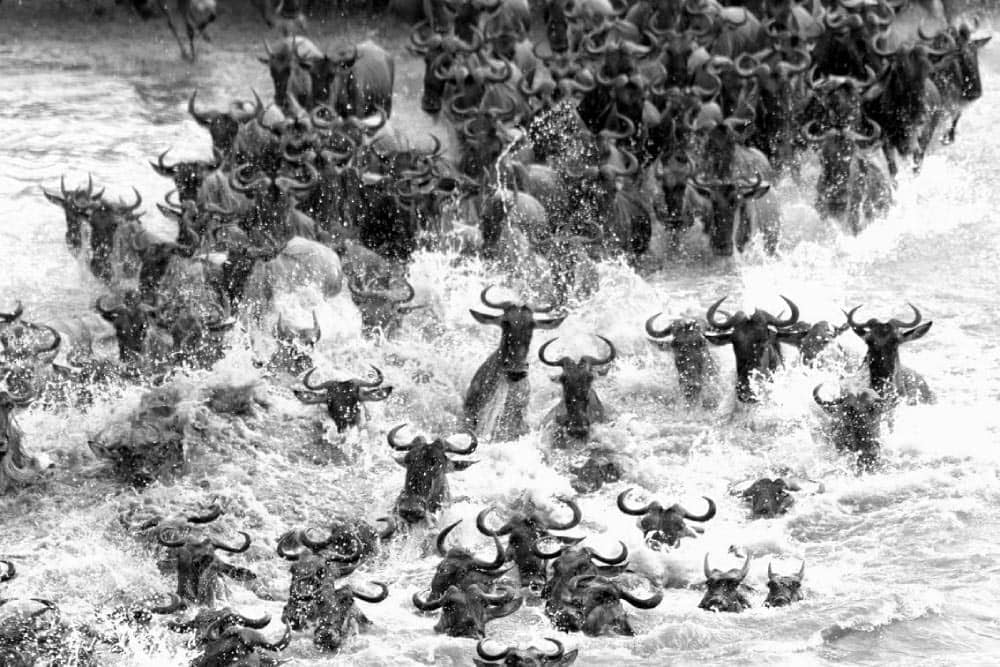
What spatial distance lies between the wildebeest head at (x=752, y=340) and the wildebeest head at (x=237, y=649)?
5044 millimetres

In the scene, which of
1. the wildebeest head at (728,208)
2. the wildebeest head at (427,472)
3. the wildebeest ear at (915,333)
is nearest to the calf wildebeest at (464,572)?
the wildebeest head at (427,472)

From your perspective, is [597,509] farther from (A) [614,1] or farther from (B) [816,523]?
(A) [614,1]

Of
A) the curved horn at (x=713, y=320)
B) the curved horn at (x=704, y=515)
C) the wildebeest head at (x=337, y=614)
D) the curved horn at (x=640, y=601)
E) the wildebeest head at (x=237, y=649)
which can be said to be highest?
the curved horn at (x=713, y=320)

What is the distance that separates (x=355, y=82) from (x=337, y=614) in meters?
9.19

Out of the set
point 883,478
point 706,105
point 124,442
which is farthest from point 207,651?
point 706,105

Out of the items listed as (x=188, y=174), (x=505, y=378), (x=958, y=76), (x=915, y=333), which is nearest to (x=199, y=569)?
(x=505, y=378)

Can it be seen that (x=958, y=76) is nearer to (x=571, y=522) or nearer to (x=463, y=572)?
(x=571, y=522)

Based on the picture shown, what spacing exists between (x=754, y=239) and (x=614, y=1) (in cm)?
519

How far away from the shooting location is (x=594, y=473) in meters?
14.1

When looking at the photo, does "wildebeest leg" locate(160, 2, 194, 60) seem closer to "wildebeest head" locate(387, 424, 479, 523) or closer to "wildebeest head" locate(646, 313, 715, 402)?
"wildebeest head" locate(646, 313, 715, 402)

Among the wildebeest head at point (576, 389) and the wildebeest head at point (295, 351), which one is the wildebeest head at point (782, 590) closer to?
the wildebeest head at point (576, 389)

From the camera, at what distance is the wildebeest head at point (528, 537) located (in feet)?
41.1

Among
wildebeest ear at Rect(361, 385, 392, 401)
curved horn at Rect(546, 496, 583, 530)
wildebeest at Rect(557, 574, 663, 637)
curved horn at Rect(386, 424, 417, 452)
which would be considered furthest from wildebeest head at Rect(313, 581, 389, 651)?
wildebeest ear at Rect(361, 385, 392, 401)

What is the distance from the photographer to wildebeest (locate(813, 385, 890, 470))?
46.7 feet
